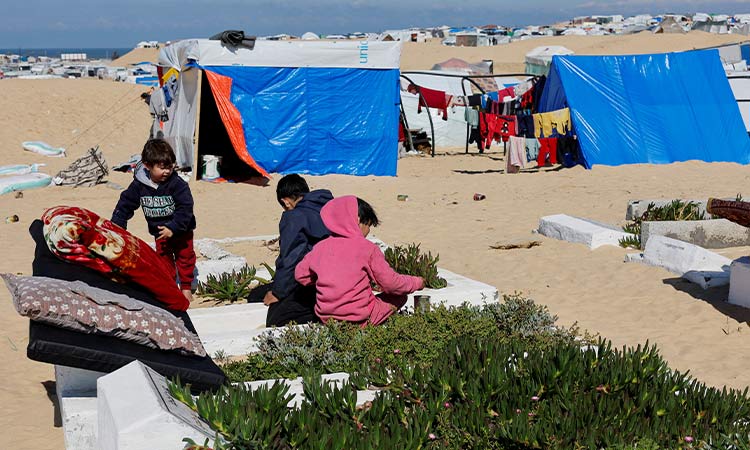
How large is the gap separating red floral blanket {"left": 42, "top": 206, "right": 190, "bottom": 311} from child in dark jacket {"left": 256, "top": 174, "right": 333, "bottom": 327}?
0.74 metres

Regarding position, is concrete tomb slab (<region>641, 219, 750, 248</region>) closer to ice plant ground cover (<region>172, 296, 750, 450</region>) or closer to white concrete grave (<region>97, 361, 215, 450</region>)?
ice plant ground cover (<region>172, 296, 750, 450</region>)

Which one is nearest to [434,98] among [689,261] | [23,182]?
Result: [23,182]

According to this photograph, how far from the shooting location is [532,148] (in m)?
17.5

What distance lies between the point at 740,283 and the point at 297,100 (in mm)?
10858

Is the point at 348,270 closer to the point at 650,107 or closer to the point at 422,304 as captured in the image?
Result: the point at 422,304

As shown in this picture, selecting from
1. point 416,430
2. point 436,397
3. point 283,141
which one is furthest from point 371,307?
point 283,141

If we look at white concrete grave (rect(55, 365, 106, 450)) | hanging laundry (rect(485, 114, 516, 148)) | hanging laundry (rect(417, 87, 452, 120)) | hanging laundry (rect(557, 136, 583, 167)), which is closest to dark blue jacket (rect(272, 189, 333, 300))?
white concrete grave (rect(55, 365, 106, 450))

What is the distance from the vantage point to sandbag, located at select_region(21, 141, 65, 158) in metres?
20.4

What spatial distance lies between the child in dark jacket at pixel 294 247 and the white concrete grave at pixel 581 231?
4.19 meters

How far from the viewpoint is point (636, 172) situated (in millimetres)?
16094

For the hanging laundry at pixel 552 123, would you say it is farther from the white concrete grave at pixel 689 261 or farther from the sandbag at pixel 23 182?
the sandbag at pixel 23 182

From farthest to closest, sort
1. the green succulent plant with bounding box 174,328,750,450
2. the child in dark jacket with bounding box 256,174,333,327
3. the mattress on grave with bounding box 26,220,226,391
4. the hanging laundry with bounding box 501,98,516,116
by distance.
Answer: the hanging laundry with bounding box 501,98,516,116
the child in dark jacket with bounding box 256,174,333,327
the mattress on grave with bounding box 26,220,226,391
the green succulent plant with bounding box 174,328,750,450

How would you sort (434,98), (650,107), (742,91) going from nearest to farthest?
(650,107) → (742,91) → (434,98)

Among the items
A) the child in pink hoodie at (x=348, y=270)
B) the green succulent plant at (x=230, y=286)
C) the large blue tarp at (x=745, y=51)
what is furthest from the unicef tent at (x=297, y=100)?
the large blue tarp at (x=745, y=51)
